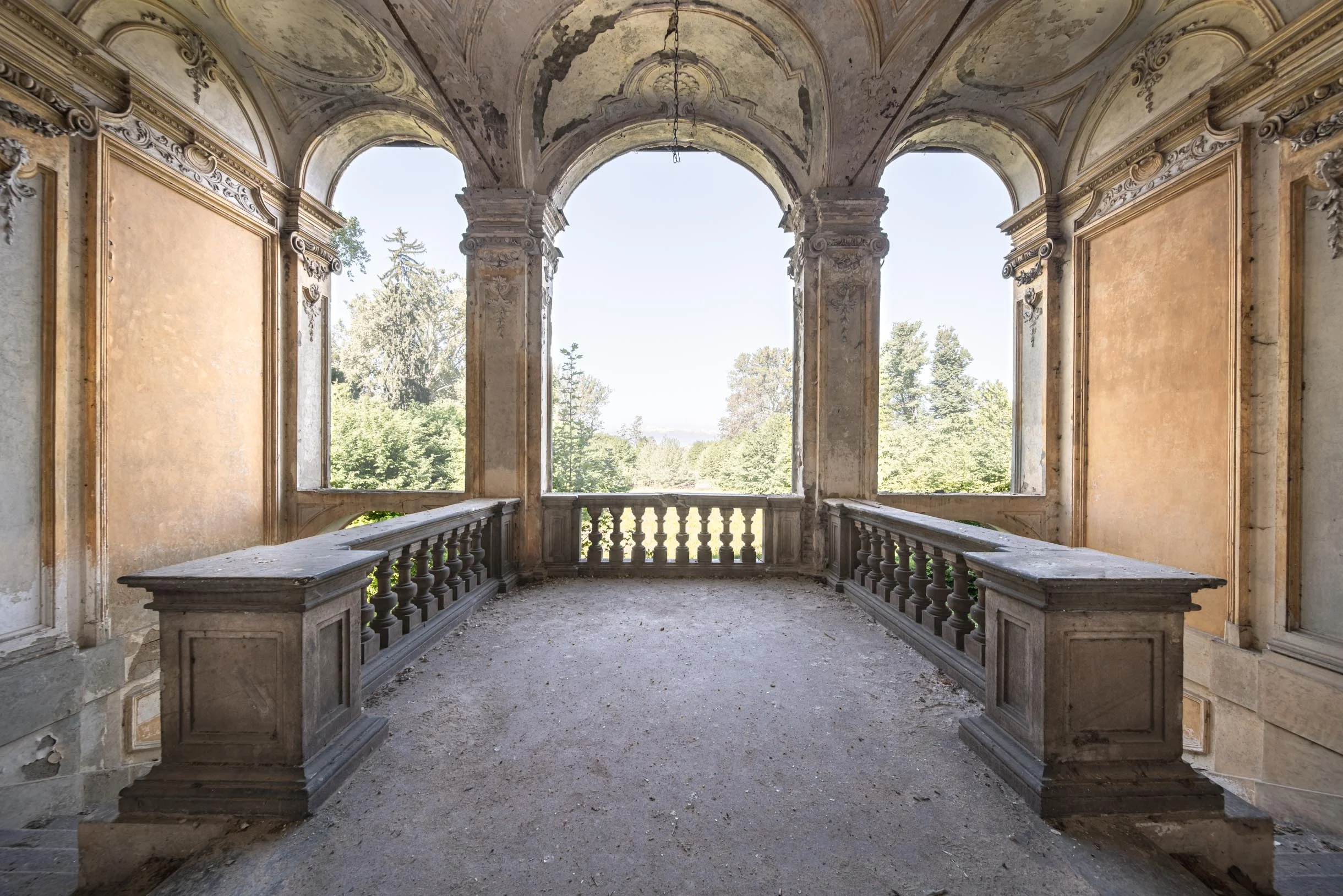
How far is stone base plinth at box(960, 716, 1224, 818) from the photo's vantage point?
1.79 metres

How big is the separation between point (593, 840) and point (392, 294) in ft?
62.4

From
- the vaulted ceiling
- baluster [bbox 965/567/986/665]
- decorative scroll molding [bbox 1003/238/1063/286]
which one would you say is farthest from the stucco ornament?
decorative scroll molding [bbox 1003/238/1063/286]

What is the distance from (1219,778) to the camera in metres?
3.26

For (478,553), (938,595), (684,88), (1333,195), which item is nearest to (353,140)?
(684,88)

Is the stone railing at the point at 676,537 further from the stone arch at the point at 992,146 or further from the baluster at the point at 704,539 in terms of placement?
the stone arch at the point at 992,146

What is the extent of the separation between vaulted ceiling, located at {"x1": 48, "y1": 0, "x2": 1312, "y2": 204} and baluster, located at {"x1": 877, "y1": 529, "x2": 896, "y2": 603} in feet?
12.4

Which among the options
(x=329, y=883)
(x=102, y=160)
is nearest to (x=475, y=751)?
(x=329, y=883)

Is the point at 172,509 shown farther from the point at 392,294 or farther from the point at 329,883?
the point at 392,294

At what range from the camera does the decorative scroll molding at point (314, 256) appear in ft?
21.4

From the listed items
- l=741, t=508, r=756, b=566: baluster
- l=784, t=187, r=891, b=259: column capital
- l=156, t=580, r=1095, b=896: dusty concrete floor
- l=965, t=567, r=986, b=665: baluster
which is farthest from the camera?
l=741, t=508, r=756, b=566: baluster

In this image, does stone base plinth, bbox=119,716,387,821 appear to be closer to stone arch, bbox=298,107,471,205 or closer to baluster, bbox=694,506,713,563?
baluster, bbox=694,506,713,563

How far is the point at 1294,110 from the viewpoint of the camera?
12.9 ft

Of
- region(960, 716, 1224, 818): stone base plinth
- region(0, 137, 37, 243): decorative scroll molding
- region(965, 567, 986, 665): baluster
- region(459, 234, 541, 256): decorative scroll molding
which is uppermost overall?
region(459, 234, 541, 256): decorative scroll molding

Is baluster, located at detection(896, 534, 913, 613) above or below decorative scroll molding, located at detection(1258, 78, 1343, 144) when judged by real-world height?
below
